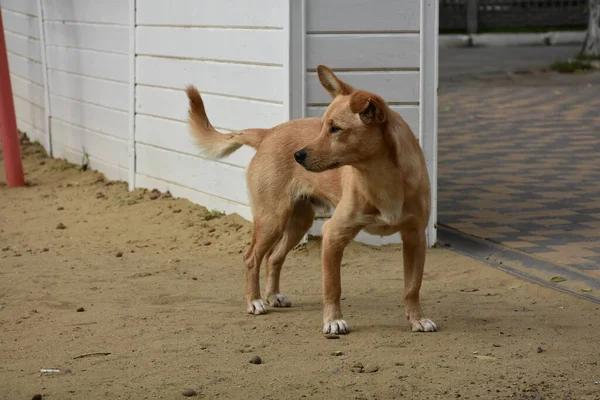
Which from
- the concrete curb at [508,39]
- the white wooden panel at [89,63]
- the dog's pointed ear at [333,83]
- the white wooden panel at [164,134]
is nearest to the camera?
the dog's pointed ear at [333,83]

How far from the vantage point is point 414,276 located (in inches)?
200

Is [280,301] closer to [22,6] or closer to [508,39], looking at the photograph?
[22,6]

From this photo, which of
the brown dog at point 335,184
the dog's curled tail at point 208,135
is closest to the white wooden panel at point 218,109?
the dog's curled tail at point 208,135

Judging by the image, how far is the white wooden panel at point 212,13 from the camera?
7.01 meters

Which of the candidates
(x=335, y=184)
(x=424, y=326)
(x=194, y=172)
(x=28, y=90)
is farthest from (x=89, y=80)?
(x=424, y=326)

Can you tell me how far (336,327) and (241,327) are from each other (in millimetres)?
528

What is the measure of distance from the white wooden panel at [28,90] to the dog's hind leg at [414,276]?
311 inches

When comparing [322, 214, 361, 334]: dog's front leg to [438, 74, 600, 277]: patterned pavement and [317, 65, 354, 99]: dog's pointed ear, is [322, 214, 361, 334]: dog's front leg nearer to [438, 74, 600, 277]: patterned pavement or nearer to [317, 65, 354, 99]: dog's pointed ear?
[317, 65, 354, 99]: dog's pointed ear

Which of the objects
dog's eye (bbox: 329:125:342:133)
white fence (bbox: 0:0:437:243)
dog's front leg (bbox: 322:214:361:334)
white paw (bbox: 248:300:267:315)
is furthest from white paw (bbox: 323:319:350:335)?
white fence (bbox: 0:0:437:243)

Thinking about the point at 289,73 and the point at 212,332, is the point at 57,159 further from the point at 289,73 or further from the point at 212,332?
the point at 212,332

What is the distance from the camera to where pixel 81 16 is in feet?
33.4

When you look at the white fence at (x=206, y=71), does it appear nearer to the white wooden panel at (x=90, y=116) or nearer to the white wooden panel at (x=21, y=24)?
the white wooden panel at (x=90, y=116)

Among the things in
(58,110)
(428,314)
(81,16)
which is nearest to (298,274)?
(428,314)

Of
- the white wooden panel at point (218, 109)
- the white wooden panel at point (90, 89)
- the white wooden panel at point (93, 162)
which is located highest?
the white wooden panel at point (218, 109)
